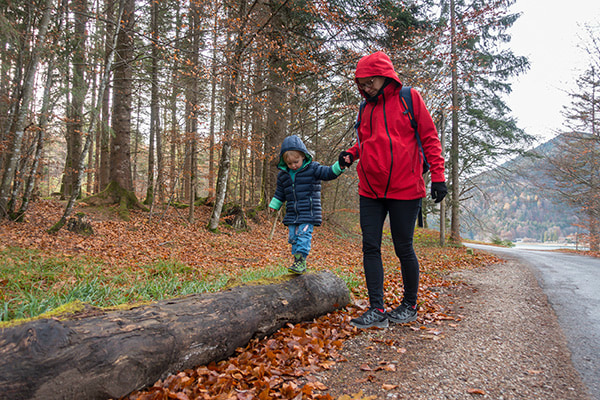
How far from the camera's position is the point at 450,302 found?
425 cm

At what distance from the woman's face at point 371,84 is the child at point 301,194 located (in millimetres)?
913

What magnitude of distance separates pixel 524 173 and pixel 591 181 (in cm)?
433

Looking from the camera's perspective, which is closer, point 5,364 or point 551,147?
point 5,364

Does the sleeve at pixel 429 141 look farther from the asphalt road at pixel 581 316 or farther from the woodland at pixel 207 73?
the woodland at pixel 207 73

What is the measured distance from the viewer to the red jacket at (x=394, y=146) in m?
2.90

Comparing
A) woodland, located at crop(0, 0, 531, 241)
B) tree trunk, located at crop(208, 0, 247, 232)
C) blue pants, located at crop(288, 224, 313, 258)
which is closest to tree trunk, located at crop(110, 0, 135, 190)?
woodland, located at crop(0, 0, 531, 241)

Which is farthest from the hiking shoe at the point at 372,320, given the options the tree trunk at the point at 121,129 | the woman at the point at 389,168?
the tree trunk at the point at 121,129

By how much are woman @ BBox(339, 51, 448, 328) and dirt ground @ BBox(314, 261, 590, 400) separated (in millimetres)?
411

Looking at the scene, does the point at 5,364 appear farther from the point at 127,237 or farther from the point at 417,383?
the point at 127,237

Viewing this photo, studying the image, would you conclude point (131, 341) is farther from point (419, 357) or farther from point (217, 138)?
point (217, 138)

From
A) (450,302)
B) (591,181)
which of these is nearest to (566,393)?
(450,302)

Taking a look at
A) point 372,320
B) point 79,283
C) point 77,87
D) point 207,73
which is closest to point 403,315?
point 372,320

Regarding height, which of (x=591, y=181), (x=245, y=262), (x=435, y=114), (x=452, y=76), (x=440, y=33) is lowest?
(x=245, y=262)

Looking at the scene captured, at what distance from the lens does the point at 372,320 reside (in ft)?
10.0
